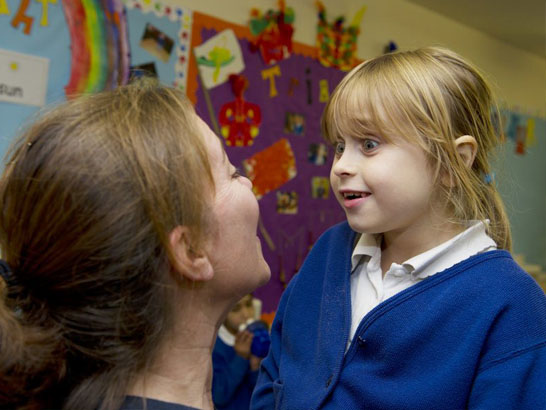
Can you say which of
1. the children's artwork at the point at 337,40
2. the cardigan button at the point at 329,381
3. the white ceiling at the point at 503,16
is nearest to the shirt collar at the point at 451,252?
the cardigan button at the point at 329,381

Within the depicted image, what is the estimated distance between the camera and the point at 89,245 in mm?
648

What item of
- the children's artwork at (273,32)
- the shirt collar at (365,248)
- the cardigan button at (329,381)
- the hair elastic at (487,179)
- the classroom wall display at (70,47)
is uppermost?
the children's artwork at (273,32)

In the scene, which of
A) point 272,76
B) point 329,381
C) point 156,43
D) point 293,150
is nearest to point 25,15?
point 156,43

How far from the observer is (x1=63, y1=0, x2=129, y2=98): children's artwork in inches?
70.4

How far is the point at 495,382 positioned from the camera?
789 mm

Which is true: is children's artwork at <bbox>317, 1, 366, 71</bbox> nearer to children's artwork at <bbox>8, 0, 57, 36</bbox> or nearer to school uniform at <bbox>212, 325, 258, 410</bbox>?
children's artwork at <bbox>8, 0, 57, 36</bbox>

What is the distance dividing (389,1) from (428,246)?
2.36 metres

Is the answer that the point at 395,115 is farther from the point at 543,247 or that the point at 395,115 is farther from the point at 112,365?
the point at 543,247

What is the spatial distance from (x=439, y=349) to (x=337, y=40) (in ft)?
7.04

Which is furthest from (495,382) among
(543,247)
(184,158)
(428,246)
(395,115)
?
(543,247)

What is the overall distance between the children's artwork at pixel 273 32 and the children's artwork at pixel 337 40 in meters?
0.21

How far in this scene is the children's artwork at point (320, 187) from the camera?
2.67 m

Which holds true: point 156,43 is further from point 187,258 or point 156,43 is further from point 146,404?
point 146,404

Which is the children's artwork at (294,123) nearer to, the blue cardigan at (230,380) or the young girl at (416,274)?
the blue cardigan at (230,380)
